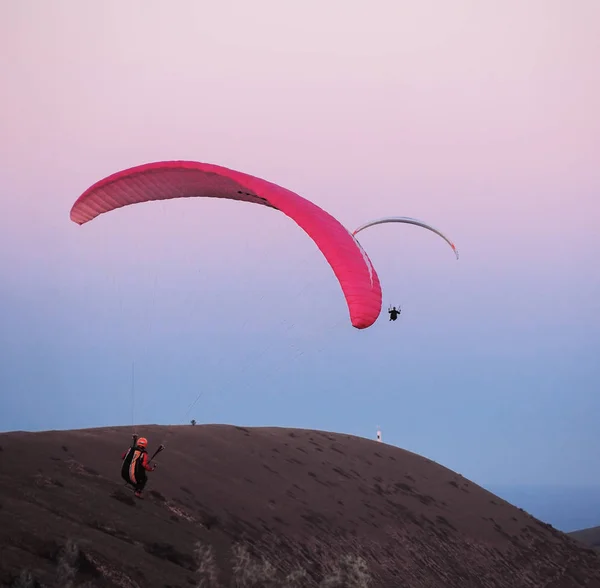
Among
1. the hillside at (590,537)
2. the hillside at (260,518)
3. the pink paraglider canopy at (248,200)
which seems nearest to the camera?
the hillside at (260,518)

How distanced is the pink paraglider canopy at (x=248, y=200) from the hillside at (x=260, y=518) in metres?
7.37

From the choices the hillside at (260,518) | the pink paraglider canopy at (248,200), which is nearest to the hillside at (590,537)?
the hillside at (260,518)

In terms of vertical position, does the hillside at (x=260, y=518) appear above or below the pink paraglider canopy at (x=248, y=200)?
below

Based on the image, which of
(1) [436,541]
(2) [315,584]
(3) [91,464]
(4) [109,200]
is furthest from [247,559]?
(1) [436,541]

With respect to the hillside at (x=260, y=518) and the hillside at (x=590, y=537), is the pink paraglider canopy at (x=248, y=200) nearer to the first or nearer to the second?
the hillside at (x=260, y=518)

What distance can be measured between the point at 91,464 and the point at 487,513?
2523cm

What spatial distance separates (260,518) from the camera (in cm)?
2466

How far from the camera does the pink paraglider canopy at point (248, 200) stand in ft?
55.9

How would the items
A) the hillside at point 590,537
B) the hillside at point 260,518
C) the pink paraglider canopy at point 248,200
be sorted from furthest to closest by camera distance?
the hillside at point 590,537
the pink paraglider canopy at point 248,200
the hillside at point 260,518

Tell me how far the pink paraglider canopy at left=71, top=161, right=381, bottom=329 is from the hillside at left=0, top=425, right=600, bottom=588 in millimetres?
7373

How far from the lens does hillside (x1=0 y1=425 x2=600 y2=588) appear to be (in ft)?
52.8

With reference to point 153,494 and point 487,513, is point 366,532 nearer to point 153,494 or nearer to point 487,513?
point 153,494

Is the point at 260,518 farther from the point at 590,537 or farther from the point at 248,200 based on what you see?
the point at 590,537

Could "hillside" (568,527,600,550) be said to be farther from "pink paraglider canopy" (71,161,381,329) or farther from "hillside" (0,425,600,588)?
"pink paraglider canopy" (71,161,381,329)
